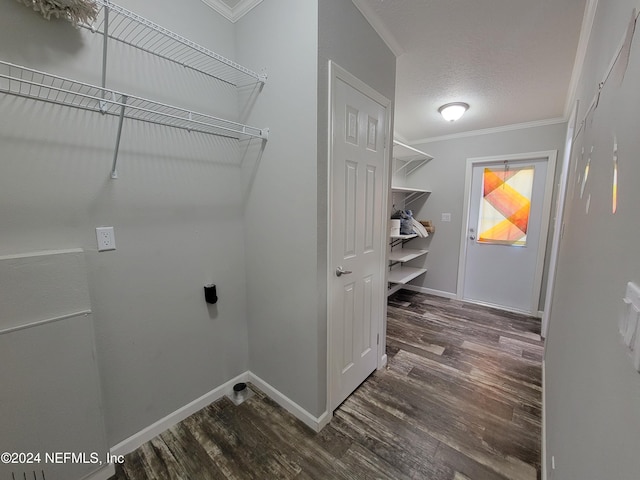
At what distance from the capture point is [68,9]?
1009 millimetres

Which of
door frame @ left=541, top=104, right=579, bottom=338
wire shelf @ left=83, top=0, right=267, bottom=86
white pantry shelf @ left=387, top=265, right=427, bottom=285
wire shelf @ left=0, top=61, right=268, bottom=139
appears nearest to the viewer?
wire shelf @ left=0, top=61, right=268, bottom=139

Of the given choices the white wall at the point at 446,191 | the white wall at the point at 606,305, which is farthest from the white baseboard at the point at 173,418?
the white wall at the point at 446,191

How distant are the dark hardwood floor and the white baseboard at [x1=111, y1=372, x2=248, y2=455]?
3 cm

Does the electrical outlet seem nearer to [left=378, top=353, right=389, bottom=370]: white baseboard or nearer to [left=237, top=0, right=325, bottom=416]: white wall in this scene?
[left=237, top=0, right=325, bottom=416]: white wall

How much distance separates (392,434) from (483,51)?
2.70m

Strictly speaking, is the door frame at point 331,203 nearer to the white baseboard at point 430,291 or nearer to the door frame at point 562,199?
the door frame at point 562,199

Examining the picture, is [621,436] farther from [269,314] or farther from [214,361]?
[214,361]

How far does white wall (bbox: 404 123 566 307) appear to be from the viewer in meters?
3.33

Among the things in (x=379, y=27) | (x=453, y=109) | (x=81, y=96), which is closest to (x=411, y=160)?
(x=453, y=109)

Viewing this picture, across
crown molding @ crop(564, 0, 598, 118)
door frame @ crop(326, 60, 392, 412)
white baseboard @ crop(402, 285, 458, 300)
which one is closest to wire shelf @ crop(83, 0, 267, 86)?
door frame @ crop(326, 60, 392, 412)

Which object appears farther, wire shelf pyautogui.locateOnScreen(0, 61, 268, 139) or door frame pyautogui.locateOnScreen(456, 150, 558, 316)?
door frame pyautogui.locateOnScreen(456, 150, 558, 316)

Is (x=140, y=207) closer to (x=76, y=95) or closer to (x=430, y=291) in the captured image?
(x=76, y=95)

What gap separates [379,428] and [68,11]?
102 inches

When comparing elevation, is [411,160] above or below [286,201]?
above
